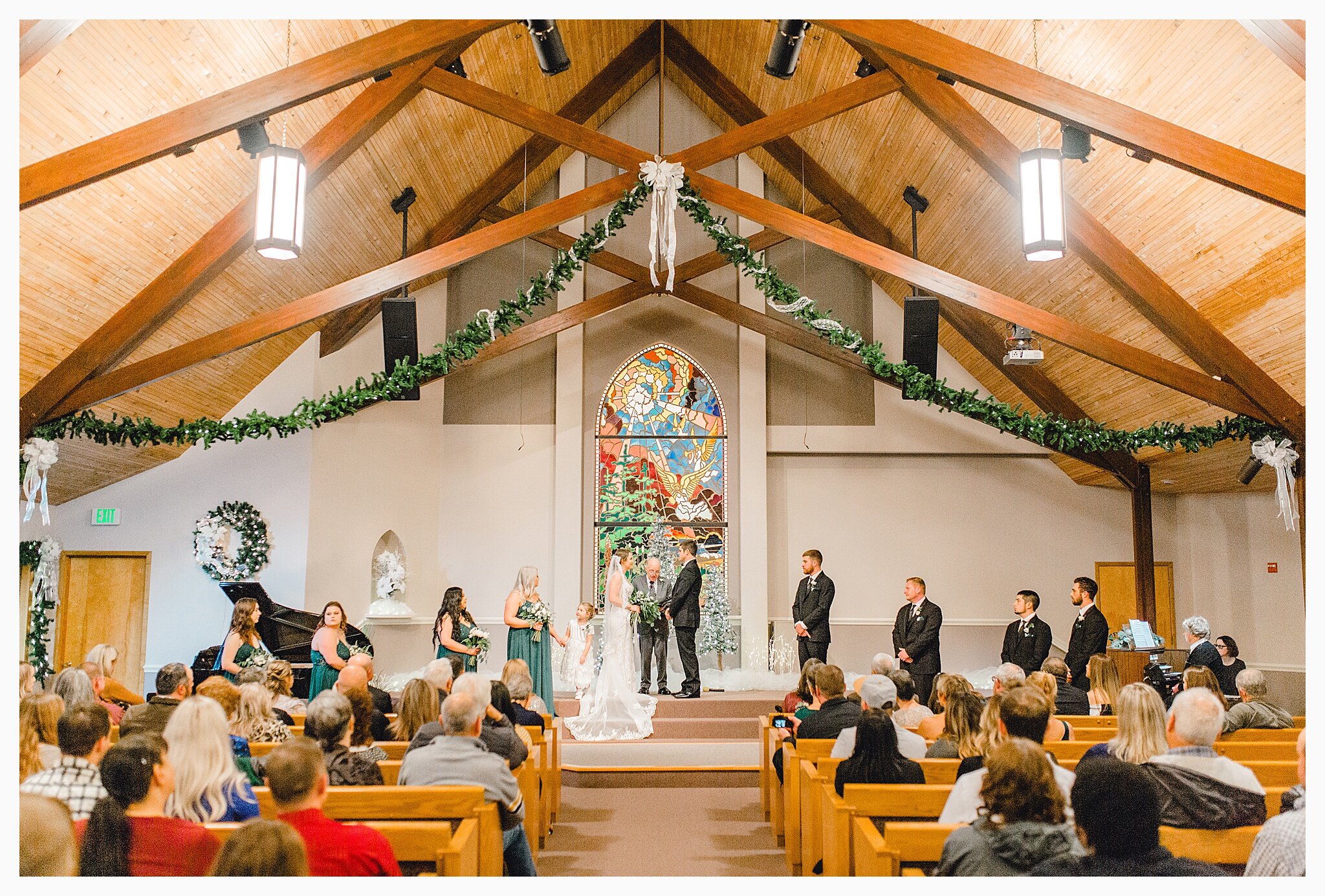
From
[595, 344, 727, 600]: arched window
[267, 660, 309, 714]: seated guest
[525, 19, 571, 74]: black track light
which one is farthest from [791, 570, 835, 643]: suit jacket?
[525, 19, 571, 74]: black track light

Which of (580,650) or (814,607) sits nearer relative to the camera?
(814,607)

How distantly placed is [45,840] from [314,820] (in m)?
0.63

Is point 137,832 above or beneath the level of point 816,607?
beneath

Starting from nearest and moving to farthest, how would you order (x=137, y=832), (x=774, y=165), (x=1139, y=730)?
(x=137, y=832)
(x=1139, y=730)
(x=774, y=165)

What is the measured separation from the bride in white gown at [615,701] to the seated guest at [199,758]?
5.03 meters

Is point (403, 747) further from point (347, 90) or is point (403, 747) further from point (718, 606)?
point (718, 606)

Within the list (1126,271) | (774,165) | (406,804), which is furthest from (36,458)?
(774,165)

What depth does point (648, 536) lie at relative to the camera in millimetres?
11383

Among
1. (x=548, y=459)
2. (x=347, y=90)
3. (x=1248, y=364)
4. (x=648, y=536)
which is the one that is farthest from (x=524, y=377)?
(x=1248, y=364)

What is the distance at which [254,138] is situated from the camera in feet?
19.4

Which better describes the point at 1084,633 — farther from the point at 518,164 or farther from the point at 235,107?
the point at 518,164

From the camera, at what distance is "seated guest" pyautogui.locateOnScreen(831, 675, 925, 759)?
4.34 m

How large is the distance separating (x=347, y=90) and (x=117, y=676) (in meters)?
6.26

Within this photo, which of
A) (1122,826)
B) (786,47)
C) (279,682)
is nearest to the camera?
(1122,826)
